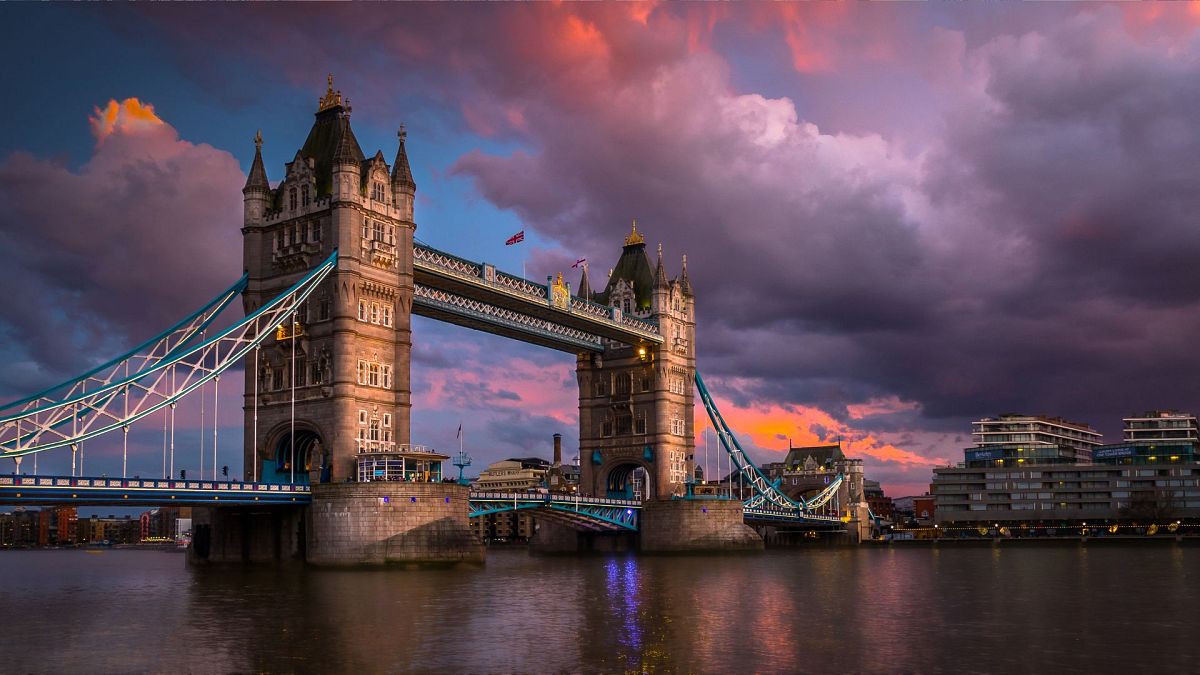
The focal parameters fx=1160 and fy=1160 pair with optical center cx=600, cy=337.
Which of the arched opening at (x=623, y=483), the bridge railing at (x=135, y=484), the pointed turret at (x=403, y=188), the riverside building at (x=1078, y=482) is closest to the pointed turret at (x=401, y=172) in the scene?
the pointed turret at (x=403, y=188)

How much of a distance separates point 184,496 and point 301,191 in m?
23.8

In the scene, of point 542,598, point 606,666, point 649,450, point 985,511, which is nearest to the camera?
point 606,666

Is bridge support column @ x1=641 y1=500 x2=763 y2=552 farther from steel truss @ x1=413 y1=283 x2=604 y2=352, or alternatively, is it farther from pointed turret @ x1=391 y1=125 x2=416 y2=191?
pointed turret @ x1=391 y1=125 x2=416 y2=191

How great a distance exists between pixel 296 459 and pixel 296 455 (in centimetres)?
27

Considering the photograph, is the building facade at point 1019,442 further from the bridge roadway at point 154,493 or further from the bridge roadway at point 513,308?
the bridge roadway at point 154,493

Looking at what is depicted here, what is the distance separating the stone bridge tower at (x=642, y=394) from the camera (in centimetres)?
11369

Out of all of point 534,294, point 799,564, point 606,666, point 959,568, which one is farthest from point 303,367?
point 606,666

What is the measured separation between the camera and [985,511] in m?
163

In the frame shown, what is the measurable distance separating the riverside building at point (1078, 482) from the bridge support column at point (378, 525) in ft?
371

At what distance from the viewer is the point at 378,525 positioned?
67.3 metres

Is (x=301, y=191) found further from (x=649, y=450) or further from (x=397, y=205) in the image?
(x=649, y=450)

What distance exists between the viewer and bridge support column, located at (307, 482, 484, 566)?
6688cm

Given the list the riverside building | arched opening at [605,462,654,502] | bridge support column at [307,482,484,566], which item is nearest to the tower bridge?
bridge support column at [307,482,484,566]

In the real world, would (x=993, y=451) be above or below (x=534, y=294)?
below
